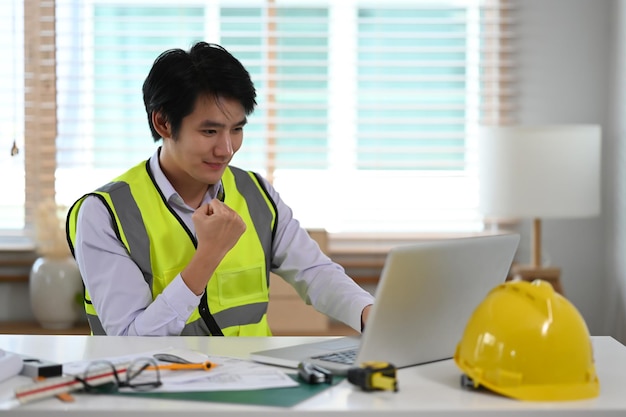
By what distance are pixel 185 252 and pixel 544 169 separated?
1807mm

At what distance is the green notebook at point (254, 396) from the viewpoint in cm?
123

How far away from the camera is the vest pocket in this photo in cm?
205

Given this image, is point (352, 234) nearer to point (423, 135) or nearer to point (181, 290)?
point (423, 135)

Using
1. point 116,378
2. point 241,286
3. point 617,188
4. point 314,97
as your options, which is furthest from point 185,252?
point 617,188

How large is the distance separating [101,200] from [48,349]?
0.44 m

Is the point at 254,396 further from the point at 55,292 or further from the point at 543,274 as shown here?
the point at 55,292

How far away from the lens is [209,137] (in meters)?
2.02

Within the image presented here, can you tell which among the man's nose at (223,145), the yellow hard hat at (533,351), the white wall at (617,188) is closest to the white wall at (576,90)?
the white wall at (617,188)

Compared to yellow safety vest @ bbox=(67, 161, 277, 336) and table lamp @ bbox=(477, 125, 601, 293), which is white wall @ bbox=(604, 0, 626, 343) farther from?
yellow safety vest @ bbox=(67, 161, 277, 336)

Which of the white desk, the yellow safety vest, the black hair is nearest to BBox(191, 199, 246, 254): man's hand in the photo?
the yellow safety vest

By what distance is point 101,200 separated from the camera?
6.50 ft

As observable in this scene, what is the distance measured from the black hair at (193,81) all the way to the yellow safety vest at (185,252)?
0.17 metres

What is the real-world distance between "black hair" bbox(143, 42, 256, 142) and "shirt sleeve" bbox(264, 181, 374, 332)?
0.33 m

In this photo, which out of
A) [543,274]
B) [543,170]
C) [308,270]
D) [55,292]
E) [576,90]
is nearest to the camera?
[308,270]
